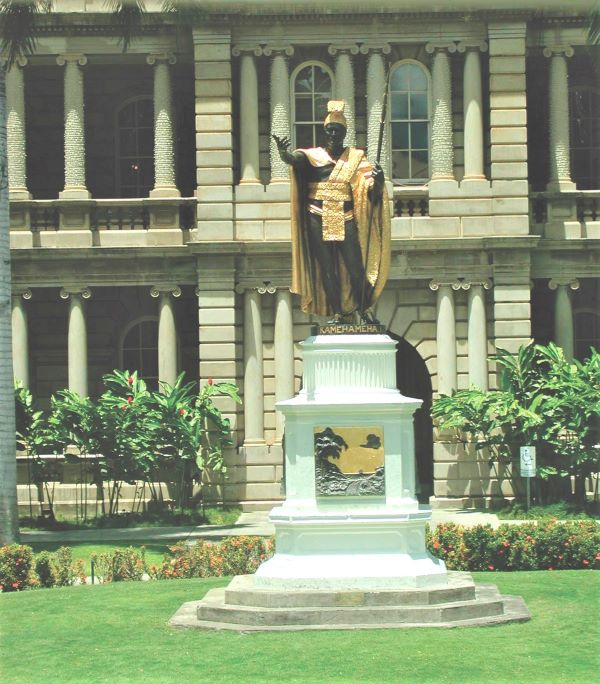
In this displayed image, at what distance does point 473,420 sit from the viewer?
34.5 meters

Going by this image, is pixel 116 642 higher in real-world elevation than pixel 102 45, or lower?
lower

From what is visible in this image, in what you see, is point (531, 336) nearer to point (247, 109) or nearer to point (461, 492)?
point (461, 492)

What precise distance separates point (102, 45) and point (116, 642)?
2347cm

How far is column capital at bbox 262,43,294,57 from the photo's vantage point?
119ft

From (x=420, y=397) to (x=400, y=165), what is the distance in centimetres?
583

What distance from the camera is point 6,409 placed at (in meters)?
28.2

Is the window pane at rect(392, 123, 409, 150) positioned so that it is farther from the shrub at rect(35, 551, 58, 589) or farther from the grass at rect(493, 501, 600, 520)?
the shrub at rect(35, 551, 58, 589)

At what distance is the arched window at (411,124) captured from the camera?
36750mm

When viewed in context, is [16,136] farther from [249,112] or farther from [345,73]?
[345,73]

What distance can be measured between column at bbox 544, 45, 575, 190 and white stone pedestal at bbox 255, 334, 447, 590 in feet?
67.8

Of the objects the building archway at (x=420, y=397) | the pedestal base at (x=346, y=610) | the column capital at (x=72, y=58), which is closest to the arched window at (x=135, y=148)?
the column capital at (x=72, y=58)

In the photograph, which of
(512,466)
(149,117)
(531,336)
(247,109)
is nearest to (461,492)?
(512,466)

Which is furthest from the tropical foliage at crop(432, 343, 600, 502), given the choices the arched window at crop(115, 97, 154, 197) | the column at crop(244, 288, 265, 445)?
the arched window at crop(115, 97, 154, 197)

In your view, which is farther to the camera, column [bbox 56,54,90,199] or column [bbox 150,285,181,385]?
column [bbox 56,54,90,199]
